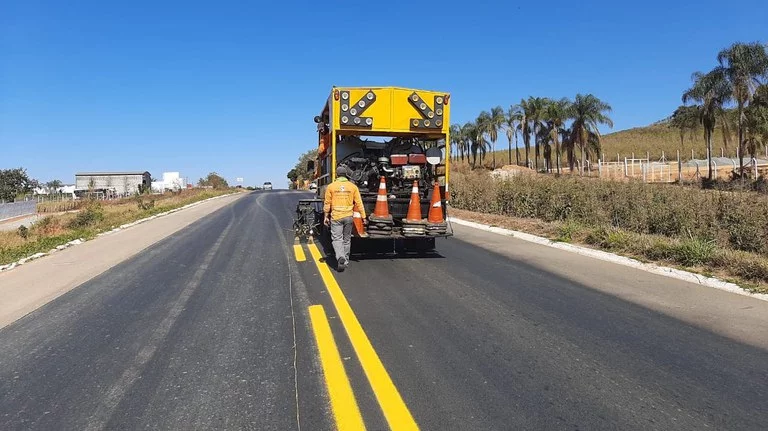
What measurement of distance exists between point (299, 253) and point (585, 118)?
53.0 meters

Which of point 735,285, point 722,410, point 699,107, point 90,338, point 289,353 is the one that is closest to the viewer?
point 722,410

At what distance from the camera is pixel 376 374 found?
14.0ft

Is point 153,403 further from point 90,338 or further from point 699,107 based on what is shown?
point 699,107

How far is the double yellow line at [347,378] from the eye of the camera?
3.51 meters

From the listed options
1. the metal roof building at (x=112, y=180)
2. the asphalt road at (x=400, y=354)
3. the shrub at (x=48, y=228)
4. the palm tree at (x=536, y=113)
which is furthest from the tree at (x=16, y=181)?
the asphalt road at (x=400, y=354)

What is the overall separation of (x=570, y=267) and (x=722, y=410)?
18.4 ft

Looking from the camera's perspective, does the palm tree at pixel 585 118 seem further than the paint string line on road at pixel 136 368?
Yes

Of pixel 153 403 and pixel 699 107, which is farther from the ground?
pixel 699 107

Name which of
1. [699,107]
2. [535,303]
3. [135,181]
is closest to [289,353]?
[535,303]

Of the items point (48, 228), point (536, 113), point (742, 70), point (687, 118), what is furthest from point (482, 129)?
point (48, 228)

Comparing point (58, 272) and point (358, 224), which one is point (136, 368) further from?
point (58, 272)

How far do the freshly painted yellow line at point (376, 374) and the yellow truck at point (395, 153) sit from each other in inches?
147

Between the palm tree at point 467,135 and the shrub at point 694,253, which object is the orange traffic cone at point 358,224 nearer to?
the shrub at point 694,253

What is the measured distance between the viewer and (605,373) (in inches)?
170
